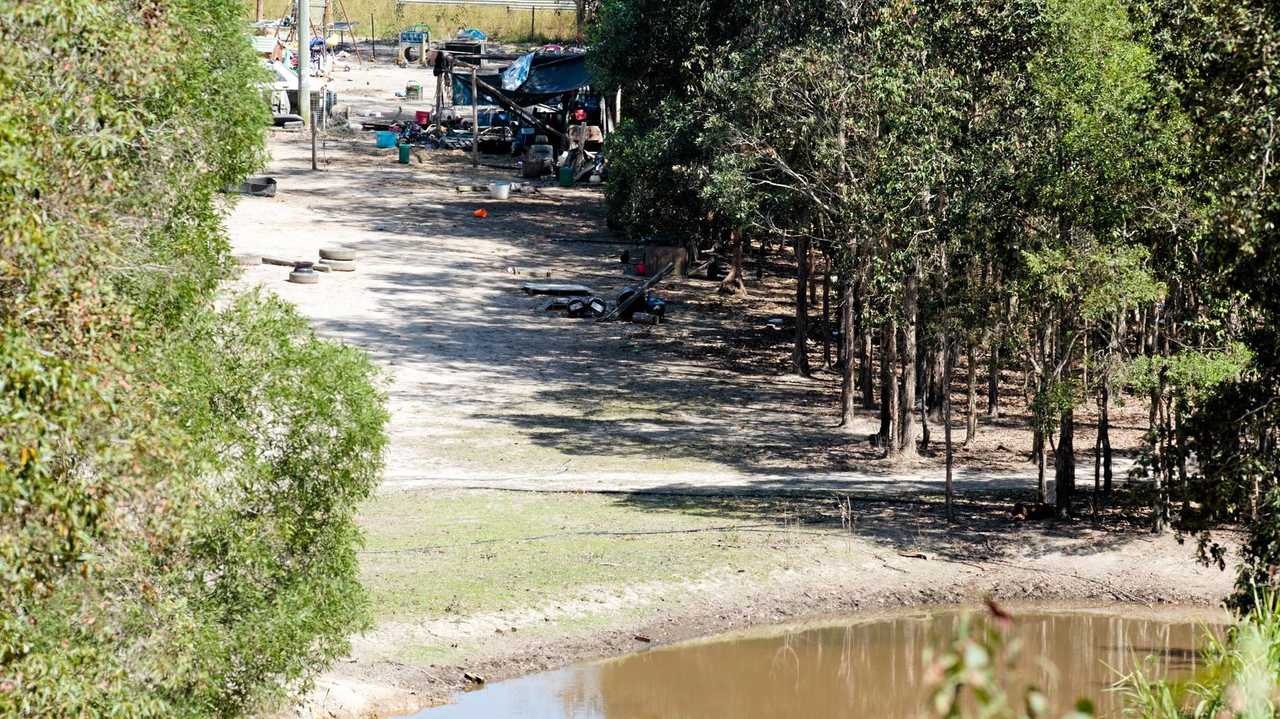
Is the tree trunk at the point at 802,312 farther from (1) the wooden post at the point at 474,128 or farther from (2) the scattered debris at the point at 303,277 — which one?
(1) the wooden post at the point at 474,128

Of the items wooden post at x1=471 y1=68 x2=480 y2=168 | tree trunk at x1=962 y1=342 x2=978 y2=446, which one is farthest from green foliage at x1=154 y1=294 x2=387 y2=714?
wooden post at x1=471 y1=68 x2=480 y2=168

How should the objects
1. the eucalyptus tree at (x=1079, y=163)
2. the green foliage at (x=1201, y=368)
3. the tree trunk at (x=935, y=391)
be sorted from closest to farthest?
the green foliage at (x=1201, y=368), the eucalyptus tree at (x=1079, y=163), the tree trunk at (x=935, y=391)

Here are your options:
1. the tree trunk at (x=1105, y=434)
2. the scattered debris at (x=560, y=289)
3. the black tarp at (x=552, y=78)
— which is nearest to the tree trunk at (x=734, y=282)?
the scattered debris at (x=560, y=289)

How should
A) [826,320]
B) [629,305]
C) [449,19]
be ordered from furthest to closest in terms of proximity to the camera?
1. [449,19]
2. [629,305]
3. [826,320]

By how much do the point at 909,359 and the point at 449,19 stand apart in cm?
8526

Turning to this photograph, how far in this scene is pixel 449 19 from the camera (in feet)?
361

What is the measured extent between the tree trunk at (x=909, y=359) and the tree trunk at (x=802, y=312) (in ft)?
19.6

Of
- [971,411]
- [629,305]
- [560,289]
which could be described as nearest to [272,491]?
[971,411]

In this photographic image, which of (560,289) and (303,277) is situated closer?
(303,277)

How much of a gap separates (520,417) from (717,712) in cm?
1356

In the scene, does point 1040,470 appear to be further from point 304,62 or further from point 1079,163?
point 304,62

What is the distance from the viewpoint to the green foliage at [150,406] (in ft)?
35.2

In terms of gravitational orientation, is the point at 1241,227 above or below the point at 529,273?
above

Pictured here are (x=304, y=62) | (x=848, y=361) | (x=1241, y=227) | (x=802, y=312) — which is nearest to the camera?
(x=1241, y=227)
